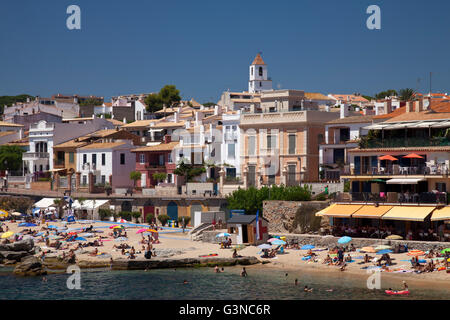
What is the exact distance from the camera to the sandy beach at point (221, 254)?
1692 inches

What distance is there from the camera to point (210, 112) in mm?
97688

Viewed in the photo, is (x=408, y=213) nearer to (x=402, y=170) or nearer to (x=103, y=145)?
(x=402, y=170)

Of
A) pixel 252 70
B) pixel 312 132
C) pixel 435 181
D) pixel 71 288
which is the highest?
pixel 252 70

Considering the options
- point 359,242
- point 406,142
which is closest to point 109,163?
point 406,142

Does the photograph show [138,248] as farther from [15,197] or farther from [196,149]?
[15,197]

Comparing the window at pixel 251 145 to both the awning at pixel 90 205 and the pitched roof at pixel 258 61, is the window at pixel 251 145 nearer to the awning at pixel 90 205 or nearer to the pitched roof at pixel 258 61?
the awning at pixel 90 205

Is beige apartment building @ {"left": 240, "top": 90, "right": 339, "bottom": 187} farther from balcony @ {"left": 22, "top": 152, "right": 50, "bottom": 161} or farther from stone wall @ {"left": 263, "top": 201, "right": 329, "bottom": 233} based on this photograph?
balcony @ {"left": 22, "top": 152, "right": 50, "bottom": 161}

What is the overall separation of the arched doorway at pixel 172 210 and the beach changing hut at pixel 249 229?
12765 millimetres

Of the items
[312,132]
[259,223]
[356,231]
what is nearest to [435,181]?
[356,231]

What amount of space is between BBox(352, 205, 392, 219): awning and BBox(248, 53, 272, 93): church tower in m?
120

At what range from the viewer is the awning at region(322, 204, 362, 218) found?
2000 inches

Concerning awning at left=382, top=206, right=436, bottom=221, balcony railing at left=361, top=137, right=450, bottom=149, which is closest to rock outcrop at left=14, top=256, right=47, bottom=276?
awning at left=382, top=206, right=436, bottom=221
